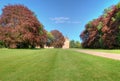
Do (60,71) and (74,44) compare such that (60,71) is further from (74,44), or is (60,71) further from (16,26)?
(74,44)

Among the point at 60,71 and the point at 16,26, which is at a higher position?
the point at 16,26

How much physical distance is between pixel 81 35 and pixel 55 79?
217 ft

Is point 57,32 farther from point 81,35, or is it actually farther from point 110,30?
point 110,30

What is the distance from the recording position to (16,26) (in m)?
37.0

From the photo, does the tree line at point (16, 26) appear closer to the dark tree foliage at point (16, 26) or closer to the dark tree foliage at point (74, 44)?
the dark tree foliage at point (16, 26)

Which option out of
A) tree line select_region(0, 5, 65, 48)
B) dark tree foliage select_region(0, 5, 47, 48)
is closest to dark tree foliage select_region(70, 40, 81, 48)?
tree line select_region(0, 5, 65, 48)

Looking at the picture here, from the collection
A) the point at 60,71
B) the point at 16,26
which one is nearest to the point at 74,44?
the point at 16,26

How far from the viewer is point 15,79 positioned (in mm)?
5664

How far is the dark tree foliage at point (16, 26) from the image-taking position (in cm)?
3584

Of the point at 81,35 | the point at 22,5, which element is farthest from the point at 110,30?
the point at 81,35

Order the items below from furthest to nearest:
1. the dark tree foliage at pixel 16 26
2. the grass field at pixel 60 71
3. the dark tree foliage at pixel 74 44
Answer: the dark tree foliage at pixel 74 44 < the dark tree foliage at pixel 16 26 < the grass field at pixel 60 71

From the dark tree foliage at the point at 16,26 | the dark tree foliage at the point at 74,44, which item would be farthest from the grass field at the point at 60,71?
the dark tree foliage at the point at 74,44

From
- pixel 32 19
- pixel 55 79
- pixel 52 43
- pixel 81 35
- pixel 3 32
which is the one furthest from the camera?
pixel 52 43

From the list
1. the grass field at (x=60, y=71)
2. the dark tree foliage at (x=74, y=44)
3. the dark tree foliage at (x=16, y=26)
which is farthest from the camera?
the dark tree foliage at (x=74, y=44)
